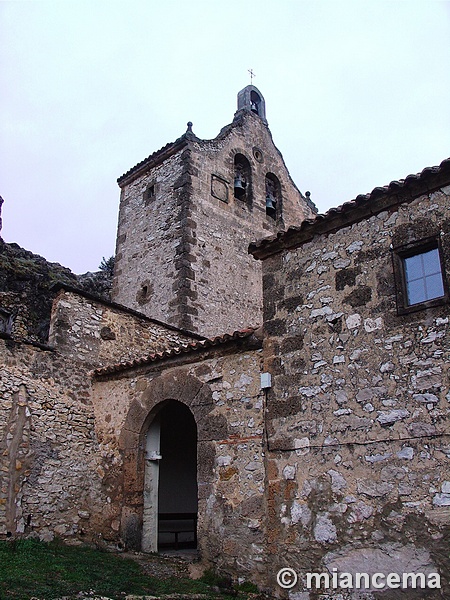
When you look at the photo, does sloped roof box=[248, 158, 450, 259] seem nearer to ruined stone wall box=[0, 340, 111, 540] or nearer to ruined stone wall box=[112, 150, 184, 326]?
ruined stone wall box=[0, 340, 111, 540]

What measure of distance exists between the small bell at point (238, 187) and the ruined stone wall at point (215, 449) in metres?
7.69

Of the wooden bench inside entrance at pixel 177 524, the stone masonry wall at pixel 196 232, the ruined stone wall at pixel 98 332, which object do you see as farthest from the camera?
the stone masonry wall at pixel 196 232

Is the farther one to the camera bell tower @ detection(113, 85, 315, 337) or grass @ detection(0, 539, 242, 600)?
bell tower @ detection(113, 85, 315, 337)

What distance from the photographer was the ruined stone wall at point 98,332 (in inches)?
374

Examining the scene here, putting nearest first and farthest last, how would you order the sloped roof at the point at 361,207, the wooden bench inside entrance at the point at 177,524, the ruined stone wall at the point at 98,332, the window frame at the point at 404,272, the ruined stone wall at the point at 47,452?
the window frame at the point at 404,272, the sloped roof at the point at 361,207, the ruined stone wall at the point at 47,452, the wooden bench inside entrance at the point at 177,524, the ruined stone wall at the point at 98,332

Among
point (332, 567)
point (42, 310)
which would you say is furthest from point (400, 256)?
point (42, 310)

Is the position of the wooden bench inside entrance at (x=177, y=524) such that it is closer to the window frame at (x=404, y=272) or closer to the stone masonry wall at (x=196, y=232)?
the stone masonry wall at (x=196, y=232)

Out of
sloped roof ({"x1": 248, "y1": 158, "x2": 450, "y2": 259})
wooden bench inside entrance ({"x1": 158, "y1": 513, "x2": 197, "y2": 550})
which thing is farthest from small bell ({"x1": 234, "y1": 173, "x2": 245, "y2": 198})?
wooden bench inside entrance ({"x1": 158, "y1": 513, "x2": 197, "y2": 550})

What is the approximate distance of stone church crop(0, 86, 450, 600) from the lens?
5.65 meters

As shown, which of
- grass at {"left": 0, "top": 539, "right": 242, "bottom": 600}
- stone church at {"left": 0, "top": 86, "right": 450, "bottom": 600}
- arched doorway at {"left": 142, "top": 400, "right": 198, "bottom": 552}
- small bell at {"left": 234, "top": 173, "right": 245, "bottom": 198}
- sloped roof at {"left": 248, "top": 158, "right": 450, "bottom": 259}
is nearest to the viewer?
grass at {"left": 0, "top": 539, "right": 242, "bottom": 600}

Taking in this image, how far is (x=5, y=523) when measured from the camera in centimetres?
789

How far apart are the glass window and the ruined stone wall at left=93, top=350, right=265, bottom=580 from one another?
2.18m

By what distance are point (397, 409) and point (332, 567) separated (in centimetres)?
184

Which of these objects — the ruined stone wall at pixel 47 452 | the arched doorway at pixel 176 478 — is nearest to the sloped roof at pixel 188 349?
the ruined stone wall at pixel 47 452
